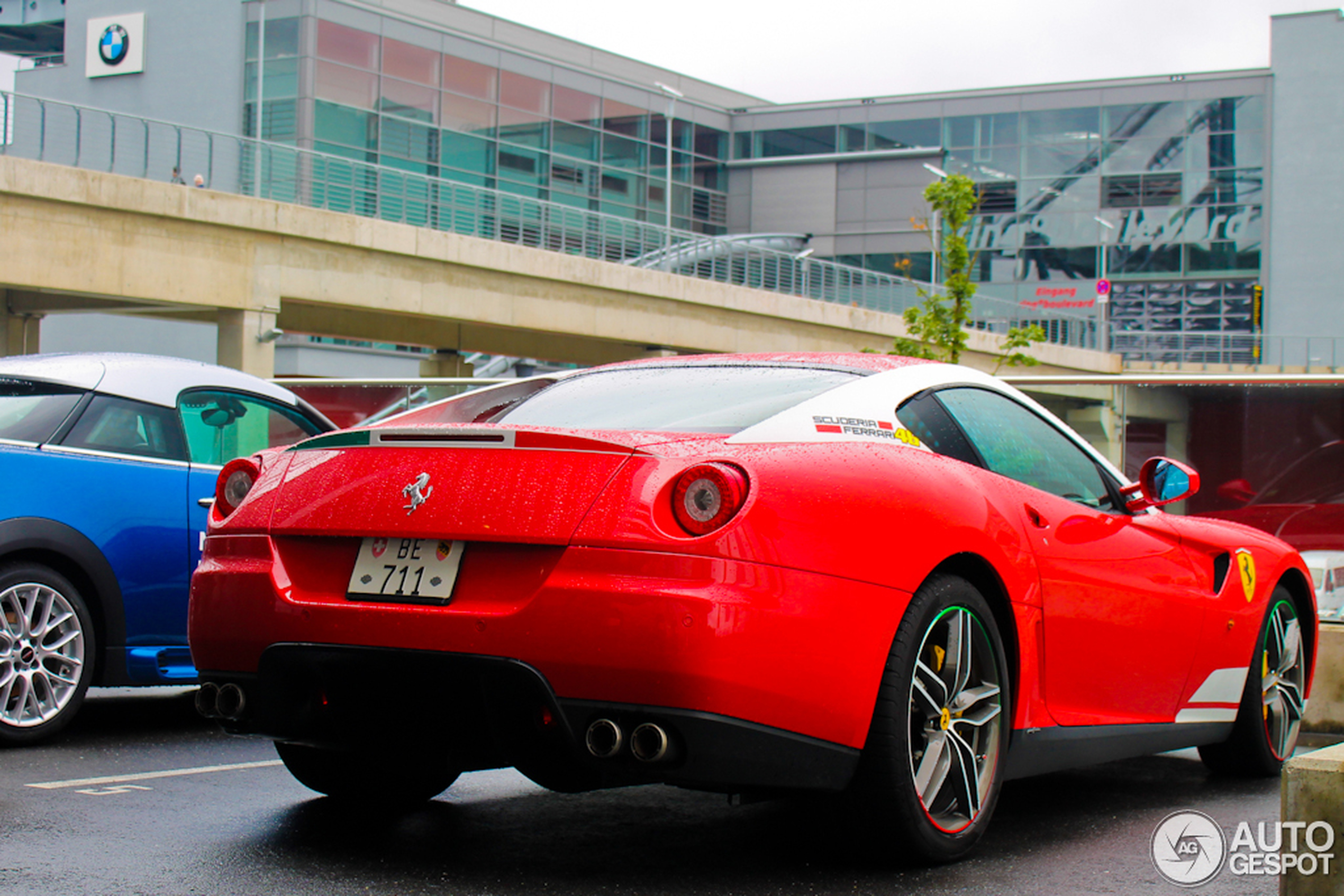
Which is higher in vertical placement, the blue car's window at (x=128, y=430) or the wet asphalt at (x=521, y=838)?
the blue car's window at (x=128, y=430)

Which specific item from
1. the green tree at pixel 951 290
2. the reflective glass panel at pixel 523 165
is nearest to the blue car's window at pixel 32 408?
the green tree at pixel 951 290

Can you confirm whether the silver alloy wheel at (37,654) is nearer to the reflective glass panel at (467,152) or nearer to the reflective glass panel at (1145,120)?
the reflective glass panel at (467,152)

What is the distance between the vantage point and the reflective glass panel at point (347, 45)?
48781mm

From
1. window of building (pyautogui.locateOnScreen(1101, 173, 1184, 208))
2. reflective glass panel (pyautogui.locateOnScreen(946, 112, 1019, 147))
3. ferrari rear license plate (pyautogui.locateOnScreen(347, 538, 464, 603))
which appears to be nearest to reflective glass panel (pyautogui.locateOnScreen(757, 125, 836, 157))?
reflective glass panel (pyautogui.locateOnScreen(946, 112, 1019, 147))

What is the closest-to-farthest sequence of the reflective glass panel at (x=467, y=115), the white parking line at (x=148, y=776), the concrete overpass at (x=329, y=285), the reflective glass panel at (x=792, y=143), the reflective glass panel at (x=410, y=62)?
the white parking line at (x=148, y=776), the concrete overpass at (x=329, y=285), the reflective glass panel at (x=410, y=62), the reflective glass panel at (x=467, y=115), the reflective glass panel at (x=792, y=143)

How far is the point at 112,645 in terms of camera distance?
632 centimetres

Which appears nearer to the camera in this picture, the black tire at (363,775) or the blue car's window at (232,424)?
the black tire at (363,775)

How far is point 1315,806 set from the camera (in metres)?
3.25

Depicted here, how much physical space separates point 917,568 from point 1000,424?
1043 millimetres

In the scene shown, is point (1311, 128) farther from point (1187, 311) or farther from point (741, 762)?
point (741, 762)
